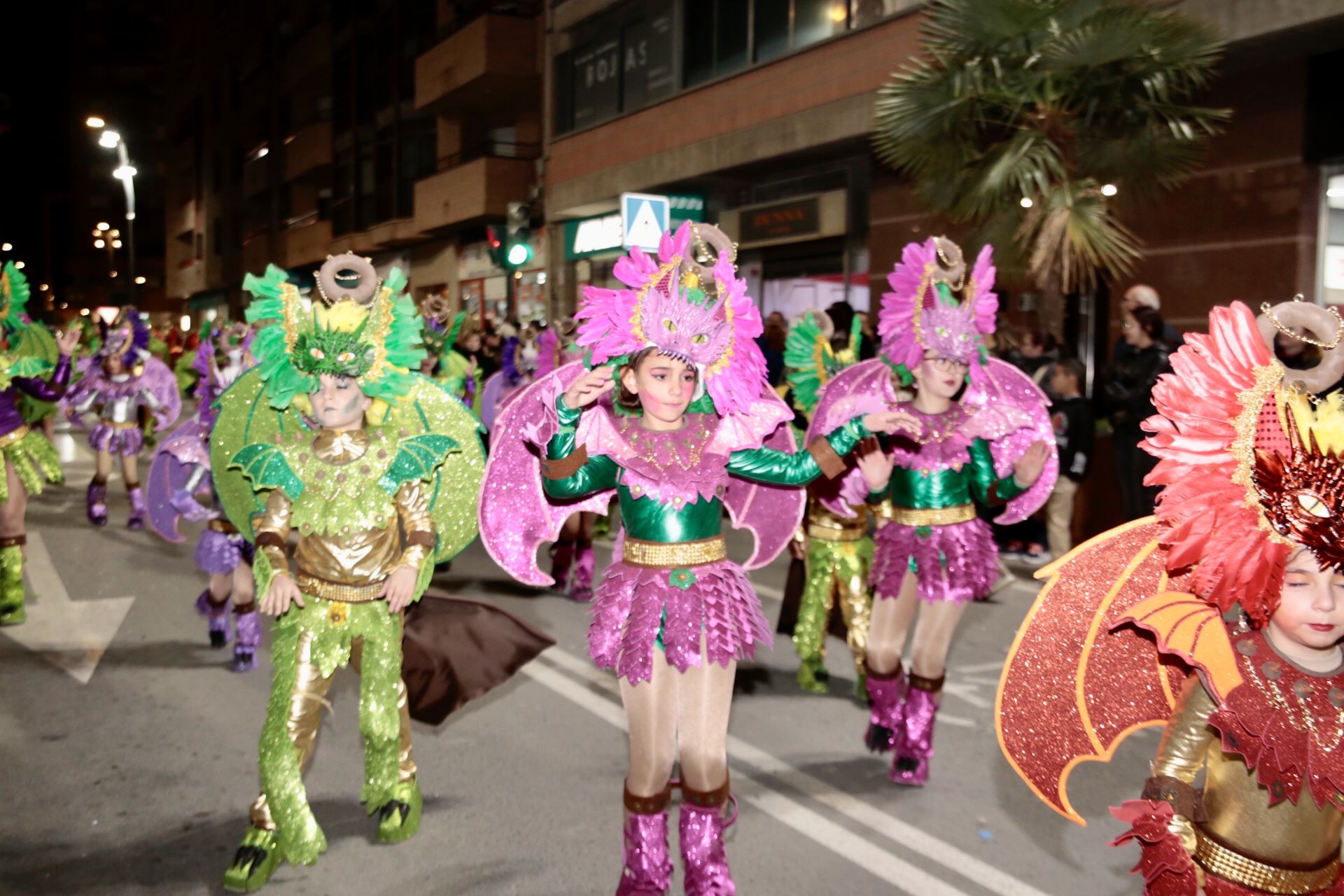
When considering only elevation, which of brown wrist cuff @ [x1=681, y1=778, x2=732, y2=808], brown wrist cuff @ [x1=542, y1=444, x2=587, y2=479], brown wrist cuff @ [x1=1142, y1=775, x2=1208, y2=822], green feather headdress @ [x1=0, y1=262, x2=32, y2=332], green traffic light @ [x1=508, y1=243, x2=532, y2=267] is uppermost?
green traffic light @ [x1=508, y1=243, x2=532, y2=267]

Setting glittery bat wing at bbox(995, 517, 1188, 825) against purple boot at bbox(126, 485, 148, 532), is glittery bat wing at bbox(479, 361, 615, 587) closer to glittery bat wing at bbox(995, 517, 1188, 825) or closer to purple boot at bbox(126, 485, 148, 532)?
glittery bat wing at bbox(995, 517, 1188, 825)

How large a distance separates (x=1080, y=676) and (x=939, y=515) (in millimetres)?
2271

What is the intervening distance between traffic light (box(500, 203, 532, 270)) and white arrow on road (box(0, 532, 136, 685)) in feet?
26.9

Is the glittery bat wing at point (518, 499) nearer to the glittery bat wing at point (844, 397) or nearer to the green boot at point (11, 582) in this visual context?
the glittery bat wing at point (844, 397)

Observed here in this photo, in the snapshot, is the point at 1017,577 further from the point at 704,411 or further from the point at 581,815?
the point at 704,411

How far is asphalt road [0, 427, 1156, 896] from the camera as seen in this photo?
438 cm

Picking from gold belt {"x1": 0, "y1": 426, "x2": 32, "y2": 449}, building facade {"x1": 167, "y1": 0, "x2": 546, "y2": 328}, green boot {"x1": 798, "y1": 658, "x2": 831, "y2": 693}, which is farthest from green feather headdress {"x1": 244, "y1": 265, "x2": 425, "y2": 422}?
building facade {"x1": 167, "y1": 0, "x2": 546, "y2": 328}

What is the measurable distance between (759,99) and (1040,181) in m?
9.21

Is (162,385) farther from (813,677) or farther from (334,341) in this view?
(334,341)

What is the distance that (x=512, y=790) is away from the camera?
523 centimetres

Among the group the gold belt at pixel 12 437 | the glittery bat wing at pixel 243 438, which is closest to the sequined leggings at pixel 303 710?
the glittery bat wing at pixel 243 438

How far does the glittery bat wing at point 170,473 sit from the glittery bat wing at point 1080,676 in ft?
17.2

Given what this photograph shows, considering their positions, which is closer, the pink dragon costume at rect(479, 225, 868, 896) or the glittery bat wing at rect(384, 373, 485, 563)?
the pink dragon costume at rect(479, 225, 868, 896)

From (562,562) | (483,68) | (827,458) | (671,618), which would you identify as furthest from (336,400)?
(483,68)
